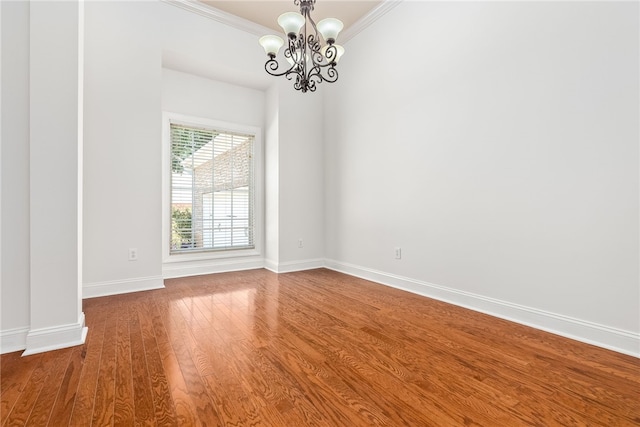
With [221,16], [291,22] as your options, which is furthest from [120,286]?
[221,16]

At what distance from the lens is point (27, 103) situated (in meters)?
2.01

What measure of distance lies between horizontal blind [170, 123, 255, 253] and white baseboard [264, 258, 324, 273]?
0.46 metres

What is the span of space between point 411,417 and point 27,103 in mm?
2962

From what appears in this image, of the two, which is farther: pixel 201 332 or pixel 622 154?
pixel 201 332

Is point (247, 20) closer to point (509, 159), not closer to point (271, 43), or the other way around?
point (271, 43)

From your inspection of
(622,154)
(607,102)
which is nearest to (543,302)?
(622,154)

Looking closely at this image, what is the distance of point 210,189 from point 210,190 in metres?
0.01

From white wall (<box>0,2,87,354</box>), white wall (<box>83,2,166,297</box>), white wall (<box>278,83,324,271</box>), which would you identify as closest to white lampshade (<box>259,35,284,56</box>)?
white wall (<box>0,2,87,354</box>)

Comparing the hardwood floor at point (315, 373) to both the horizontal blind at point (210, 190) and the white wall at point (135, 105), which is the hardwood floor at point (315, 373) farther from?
the horizontal blind at point (210, 190)

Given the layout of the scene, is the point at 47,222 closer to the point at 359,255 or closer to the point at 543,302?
the point at 359,255

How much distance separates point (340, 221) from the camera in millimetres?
4527

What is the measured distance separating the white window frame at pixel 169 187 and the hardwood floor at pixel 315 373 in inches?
56.3

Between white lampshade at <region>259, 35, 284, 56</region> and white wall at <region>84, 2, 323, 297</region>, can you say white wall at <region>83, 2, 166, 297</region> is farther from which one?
white lampshade at <region>259, 35, 284, 56</region>

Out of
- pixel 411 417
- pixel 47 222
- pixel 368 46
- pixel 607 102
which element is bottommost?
pixel 411 417
